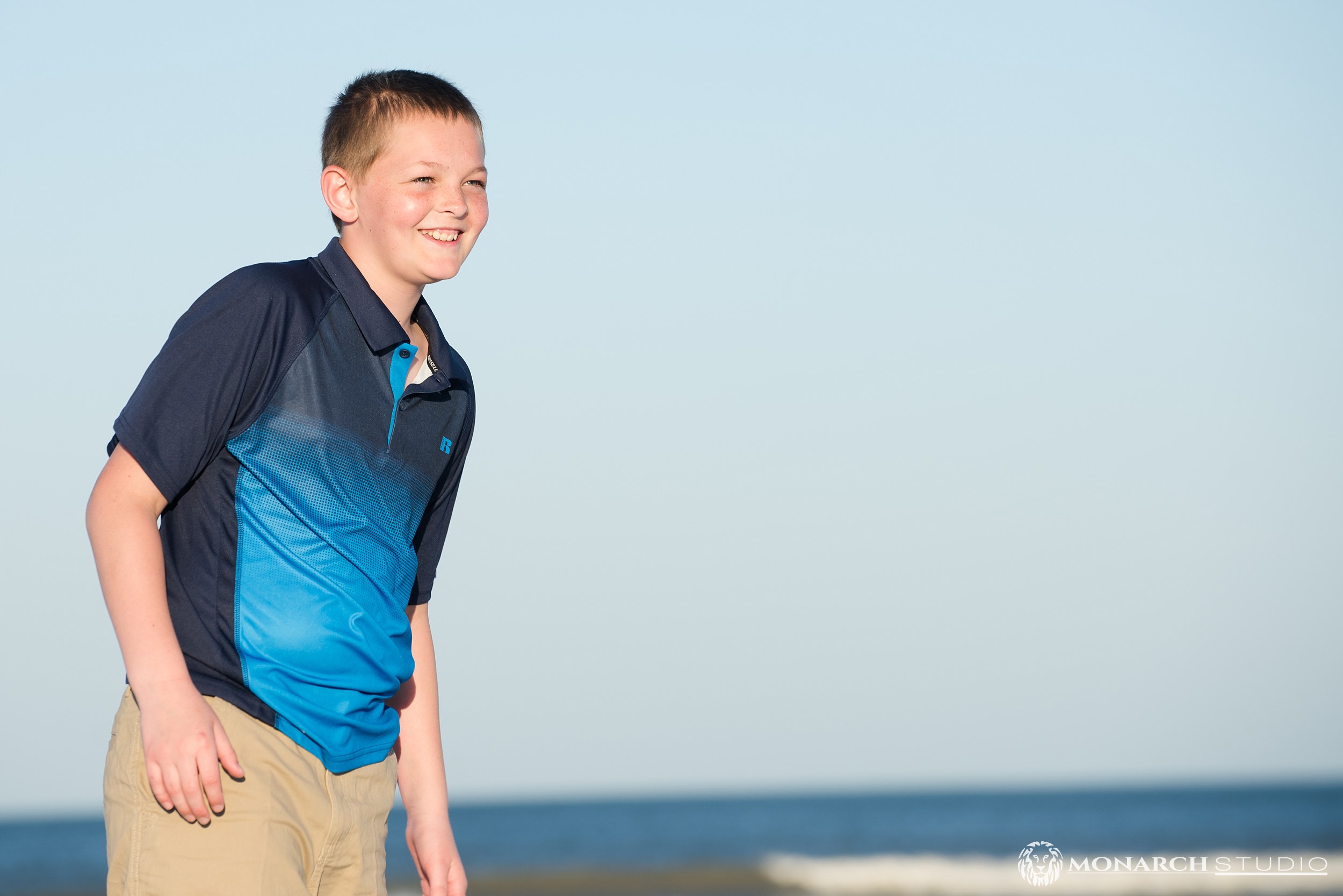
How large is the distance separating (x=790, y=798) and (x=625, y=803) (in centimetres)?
1049

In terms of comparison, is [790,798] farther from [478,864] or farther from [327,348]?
[327,348]

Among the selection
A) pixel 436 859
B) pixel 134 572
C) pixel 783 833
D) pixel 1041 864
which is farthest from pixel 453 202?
pixel 783 833

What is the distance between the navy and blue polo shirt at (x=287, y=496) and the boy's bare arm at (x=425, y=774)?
255 millimetres

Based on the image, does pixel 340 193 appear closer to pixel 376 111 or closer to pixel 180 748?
pixel 376 111

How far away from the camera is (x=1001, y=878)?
1666 centimetres

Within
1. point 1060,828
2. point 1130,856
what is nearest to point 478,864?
point 1130,856

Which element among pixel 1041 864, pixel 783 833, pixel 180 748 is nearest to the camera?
pixel 180 748

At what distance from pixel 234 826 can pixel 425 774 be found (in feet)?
2.08

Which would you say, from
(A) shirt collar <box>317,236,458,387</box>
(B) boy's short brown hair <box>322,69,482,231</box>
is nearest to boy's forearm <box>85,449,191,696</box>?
(A) shirt collar <box>317,236,458,387</box>

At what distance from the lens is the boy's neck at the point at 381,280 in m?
2.37

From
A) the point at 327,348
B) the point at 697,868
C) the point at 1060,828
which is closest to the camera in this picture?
the point at 327,348

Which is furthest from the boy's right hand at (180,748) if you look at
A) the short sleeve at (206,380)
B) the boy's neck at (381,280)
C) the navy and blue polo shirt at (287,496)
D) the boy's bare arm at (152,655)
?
the boy's neck at (381,280)

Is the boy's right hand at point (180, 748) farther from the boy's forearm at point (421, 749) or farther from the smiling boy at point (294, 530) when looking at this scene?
the boy's forearm at point (421, 749)

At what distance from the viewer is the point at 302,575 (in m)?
2.07
